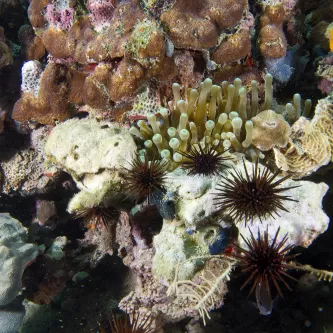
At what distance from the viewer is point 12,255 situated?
3930 mm

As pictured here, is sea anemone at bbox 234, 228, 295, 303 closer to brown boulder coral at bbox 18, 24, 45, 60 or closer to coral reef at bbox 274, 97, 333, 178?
coral reef at bbox 274, 97, 333, 178

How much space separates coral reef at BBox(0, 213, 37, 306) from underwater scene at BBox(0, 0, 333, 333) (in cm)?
2

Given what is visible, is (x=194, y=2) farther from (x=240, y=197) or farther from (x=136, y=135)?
(x=240, y=197)

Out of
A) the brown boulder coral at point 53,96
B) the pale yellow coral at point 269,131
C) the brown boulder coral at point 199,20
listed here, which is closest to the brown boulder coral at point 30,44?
the brown boulder coral at point 53,96

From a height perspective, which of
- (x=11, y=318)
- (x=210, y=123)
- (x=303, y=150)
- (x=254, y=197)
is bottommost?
(x=11, y=318)

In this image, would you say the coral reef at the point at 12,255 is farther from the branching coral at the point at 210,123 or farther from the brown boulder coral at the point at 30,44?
the brown boulder coral at the point at 30,44

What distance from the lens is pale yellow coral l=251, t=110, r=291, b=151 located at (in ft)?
11.0

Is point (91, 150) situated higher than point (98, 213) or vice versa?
point (91, 150)

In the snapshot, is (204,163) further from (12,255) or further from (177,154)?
(12,255)

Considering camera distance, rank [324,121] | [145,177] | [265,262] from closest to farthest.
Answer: [265,262]
[145,177]
[324,121]

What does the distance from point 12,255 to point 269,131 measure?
3656mm

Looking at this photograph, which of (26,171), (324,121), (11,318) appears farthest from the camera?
(26,171)

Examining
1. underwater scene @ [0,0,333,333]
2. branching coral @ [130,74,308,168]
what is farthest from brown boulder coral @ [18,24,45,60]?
branching coral @ [130,74,308,168]

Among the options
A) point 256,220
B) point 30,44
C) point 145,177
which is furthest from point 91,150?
point 30,44
